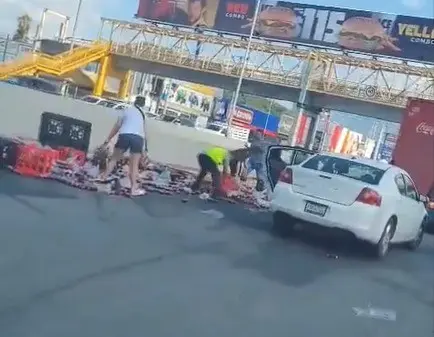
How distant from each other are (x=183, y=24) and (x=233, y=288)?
2062 inches

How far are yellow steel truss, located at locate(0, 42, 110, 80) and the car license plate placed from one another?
3737cm

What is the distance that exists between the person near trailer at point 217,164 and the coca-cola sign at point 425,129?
13.7 feet

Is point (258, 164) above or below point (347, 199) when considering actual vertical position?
below

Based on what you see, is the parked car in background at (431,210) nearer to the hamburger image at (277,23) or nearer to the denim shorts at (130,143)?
the denim shorts at (130,143)

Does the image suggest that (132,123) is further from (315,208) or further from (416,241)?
(416,241)

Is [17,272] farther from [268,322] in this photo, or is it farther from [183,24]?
[183,24]

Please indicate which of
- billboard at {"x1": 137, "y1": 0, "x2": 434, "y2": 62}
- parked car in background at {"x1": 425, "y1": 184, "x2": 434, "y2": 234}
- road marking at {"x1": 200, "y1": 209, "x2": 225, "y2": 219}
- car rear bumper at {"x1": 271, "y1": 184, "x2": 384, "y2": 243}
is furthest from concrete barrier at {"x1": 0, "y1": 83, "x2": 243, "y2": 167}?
billboard at {"x1": 137, "y1": 0, "x2": 434, "y2": 62}

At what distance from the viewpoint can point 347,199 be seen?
1020cm

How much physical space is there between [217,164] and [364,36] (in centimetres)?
3888

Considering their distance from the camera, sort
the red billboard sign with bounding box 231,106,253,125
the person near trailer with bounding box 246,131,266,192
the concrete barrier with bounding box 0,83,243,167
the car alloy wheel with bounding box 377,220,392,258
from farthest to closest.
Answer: the red billboard sign with bounding box 231,106,253,125 < the concrete barrier with bounding box 0,83,243,167 < the person near trailer with bounding box 246,131,266,192 < the car alloy wheel with bounding box 377,220,392,258

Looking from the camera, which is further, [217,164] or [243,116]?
[243,116]

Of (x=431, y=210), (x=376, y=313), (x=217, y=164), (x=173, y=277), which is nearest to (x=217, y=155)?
(x=217, y=164)

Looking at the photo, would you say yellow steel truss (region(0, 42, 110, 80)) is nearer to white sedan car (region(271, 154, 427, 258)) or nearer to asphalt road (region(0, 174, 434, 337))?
asphalt road (region(0, 174, 434, 337))

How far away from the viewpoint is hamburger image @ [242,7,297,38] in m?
53.3
